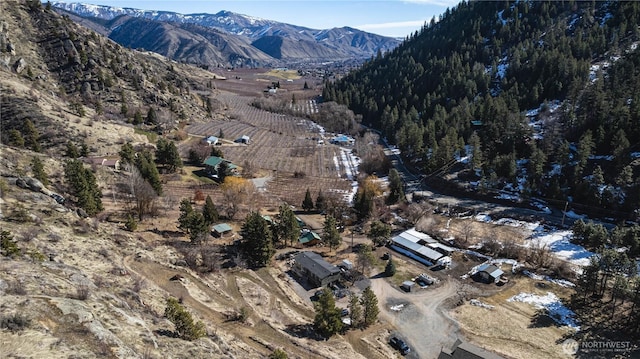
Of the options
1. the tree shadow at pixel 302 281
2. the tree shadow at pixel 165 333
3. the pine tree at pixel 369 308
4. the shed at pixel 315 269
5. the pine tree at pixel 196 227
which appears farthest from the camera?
the pine tree at pixel 196 227

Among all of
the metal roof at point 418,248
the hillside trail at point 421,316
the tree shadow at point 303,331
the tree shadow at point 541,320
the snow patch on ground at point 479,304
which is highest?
the metal roof at point 418,248

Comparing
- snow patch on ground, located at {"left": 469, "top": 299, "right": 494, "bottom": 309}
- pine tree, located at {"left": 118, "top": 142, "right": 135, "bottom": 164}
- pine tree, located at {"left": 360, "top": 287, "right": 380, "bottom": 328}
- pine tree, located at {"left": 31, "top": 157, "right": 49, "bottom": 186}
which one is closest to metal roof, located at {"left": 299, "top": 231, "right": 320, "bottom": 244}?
pine tree, located at {"left": 360, "top": 287, "right": 380, "bottom": 328}

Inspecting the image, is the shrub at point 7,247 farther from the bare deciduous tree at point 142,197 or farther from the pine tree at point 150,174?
the pine tree at point 150,174

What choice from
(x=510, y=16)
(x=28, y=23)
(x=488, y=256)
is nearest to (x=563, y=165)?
(x=488, y=256)

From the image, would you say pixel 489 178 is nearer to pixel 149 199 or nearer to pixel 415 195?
pixel 415 195

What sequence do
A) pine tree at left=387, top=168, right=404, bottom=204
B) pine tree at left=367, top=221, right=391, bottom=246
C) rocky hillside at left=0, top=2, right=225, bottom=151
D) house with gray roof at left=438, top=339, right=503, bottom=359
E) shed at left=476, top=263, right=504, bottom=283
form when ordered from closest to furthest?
house with gray roof at left=438, top=339, right=503, bottom=359, shed at left=476, top=263, right=504, bottom=283, pine tree at left=367, top=221, right=391, bottom=246, pine tree at left=387, top=168, right=404, bottom=204, rocky hillside at left=0, top=2, right=225, bottom=151

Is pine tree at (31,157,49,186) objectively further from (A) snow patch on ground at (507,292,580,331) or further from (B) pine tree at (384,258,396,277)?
(A) snow patch on ground at (507,292,580,331)

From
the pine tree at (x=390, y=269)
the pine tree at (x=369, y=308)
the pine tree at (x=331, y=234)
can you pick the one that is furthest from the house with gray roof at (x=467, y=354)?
the pine tree at (x=331, y=234)
